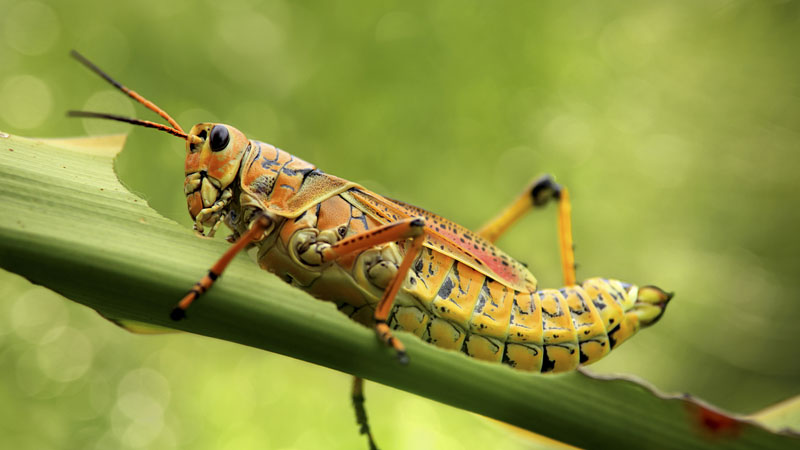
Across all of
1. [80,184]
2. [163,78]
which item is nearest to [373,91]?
[163,78]

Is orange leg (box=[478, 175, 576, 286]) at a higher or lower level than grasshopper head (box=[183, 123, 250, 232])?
higher

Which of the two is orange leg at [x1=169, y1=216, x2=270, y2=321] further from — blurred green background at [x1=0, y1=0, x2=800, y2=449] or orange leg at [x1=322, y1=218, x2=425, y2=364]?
blurred green background at [x1=0, y1=0, x2=800, y2=449]

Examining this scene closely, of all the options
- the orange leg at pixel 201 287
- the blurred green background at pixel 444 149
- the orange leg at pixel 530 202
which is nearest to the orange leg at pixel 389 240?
the orange leg at pixel 201 287

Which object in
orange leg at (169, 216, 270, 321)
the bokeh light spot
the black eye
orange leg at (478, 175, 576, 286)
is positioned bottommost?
the bokeh light spot

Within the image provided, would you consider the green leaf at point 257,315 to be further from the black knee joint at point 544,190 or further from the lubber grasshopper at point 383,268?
the black knee joint at point 544,190

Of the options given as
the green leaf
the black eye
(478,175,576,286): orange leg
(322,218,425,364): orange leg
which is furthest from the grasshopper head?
(478,175,576,286): orange leg

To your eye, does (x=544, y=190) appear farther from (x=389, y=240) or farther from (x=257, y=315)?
(x=257, y=315)
